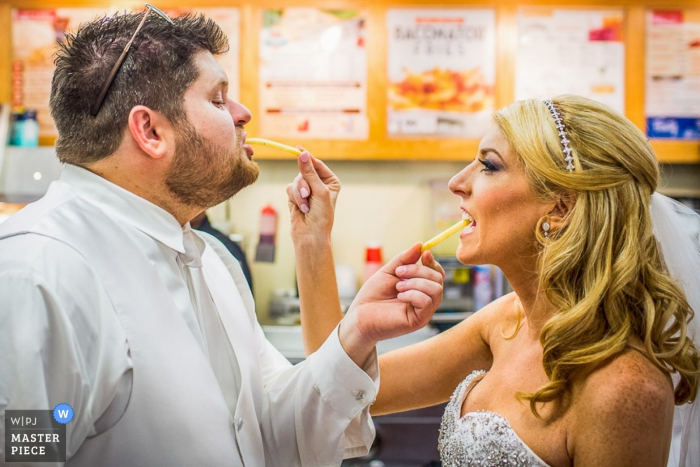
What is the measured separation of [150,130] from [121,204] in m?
0.17

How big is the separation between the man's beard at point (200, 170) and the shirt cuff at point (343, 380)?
429 mm

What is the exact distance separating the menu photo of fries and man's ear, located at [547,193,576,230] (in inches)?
88.4

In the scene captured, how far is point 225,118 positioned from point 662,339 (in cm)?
109

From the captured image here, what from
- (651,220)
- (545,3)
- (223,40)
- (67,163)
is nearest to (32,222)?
(67,163)

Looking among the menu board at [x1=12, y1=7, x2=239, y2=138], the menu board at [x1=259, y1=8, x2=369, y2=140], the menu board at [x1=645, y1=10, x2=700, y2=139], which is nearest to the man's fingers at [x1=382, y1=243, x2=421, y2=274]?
the menu board at [x1=259, y1=8, x2=369, y2=140]

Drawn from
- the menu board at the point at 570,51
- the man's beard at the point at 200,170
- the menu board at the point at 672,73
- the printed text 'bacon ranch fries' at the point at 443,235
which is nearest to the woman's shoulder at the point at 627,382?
the printed text 'bacon ranch fries' at the point at 443,235

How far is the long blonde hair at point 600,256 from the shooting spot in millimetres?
1405

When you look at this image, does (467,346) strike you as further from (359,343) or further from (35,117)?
(35,117)

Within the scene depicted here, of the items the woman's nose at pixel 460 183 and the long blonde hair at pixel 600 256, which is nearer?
the long blonde hair at pixel 600 256

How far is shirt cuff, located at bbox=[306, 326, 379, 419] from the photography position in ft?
4.63

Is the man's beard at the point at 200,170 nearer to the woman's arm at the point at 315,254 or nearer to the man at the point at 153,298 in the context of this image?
the man at the point at 153,298

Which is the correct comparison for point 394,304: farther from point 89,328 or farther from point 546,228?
point 89,328

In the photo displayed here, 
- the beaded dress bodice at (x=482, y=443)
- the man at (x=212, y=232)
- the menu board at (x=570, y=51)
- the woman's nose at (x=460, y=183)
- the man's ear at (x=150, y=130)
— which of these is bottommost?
the beaded dress bodice at (x=482, y=443)

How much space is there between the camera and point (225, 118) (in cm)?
147
